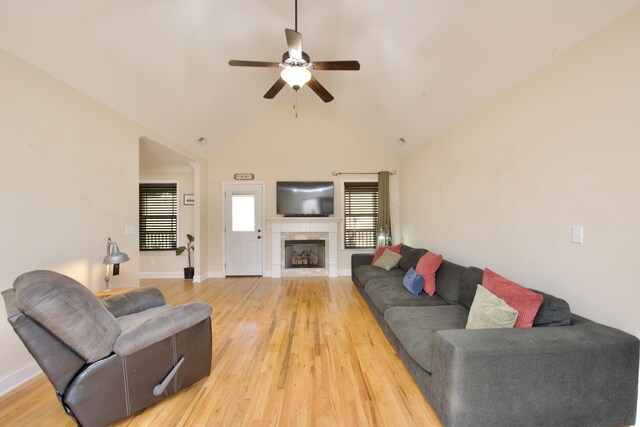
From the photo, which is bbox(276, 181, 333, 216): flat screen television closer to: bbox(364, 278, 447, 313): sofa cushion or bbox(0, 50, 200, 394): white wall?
bbox(364, 278, 447, 313): sofa cushion

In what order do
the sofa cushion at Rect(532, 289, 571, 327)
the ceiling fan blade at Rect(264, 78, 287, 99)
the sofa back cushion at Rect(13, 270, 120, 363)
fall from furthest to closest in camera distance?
1. the ceiling fan blade at Rect(264, 78, 287, 99)
2. the sofa cushion at Rect(532, 289, 571, 327)
3. the sofa back cushion at Rect(13, 270, 120, 363)

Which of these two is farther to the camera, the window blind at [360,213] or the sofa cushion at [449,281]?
the window blind at [360,213]

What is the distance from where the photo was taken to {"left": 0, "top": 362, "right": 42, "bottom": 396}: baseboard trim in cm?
191

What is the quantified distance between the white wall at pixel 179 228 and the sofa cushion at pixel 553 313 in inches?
226

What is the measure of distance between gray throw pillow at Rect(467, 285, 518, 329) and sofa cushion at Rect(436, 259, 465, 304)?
2.34 feet

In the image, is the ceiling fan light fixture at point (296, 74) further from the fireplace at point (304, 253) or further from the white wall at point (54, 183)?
the fireplace at point (304, 253)

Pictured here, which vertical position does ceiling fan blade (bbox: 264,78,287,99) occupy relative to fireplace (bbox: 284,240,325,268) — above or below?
above

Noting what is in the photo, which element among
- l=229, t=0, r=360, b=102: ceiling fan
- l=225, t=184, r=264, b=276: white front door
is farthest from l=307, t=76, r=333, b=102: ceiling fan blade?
l=225, t=184, r=264, b=276: white front door

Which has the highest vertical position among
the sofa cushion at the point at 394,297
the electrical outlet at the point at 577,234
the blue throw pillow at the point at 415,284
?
the electrical outlet at the point at 577,234

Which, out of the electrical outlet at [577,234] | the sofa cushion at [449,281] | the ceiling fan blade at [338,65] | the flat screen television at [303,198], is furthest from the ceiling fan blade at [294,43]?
the flat screen television at [303,198]

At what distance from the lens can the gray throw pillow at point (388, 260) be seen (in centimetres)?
413

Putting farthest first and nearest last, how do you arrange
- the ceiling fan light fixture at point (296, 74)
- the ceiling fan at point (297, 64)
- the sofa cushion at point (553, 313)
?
the ceiling fan light fixture at point (296, 74) → the ceiling fan at point (297, 64) → the sofa cushion at point (553, 313)

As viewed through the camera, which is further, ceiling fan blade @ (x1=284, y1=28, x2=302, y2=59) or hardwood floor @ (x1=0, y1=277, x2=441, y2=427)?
ceiling fan blade @ (x1=284, y1=28, x2=302, y2=59)

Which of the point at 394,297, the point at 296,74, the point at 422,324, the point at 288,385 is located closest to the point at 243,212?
the point at 296,74
